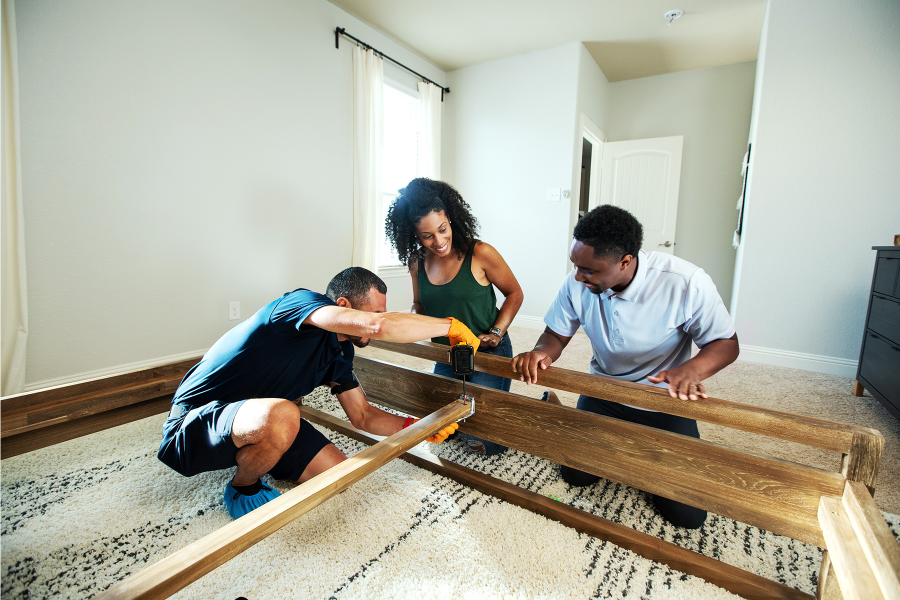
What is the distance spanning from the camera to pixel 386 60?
3.62 m

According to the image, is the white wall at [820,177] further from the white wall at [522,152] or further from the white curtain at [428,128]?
the white curtain at [428,128]

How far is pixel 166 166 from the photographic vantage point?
2312 mm

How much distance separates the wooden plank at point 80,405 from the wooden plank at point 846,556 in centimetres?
182

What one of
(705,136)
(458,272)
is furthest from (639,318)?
(705,136)

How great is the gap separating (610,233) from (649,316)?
31cm

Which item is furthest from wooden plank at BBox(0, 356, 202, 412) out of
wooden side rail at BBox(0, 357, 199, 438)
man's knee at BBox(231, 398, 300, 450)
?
man's knee at BBox(231, 398, 300, 450)

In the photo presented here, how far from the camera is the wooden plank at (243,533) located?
0.62 meters

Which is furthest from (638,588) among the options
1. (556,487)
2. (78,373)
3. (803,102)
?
(803,102)

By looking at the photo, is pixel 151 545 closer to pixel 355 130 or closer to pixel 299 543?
pixel 299 543

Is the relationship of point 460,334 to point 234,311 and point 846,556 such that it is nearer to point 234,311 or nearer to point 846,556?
point 846,556

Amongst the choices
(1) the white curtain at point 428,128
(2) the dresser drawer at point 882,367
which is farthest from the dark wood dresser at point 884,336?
(1) the white curtain at point 428,128

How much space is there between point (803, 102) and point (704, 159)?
1.48 m

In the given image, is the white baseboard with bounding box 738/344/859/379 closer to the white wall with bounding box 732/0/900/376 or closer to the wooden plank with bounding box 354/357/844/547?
the white wall with bounding box 732/0/900/376

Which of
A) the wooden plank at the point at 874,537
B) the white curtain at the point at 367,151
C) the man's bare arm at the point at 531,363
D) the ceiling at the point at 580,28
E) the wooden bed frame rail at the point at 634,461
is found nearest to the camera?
the wooden plank at the point at 874,537
